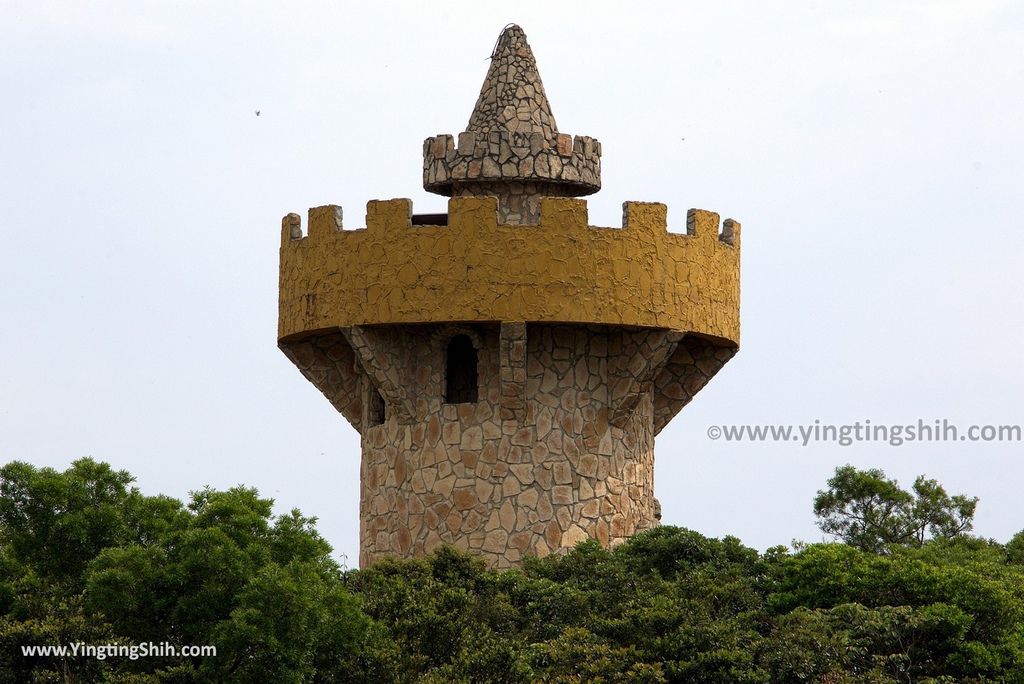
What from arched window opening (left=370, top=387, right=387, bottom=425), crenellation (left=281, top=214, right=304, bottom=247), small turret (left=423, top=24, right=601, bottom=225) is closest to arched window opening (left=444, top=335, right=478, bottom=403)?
arched window opening (left=370, top=387, right=387, bottom=425)

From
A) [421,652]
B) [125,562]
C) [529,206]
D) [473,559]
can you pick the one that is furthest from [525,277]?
[125,562]

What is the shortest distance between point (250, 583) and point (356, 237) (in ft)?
25.7

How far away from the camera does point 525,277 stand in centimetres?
2803

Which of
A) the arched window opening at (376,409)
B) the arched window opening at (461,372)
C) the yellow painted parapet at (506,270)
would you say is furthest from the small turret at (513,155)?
the arched window opening at (376,409)

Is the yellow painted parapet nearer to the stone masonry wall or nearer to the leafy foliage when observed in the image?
the stone masonry wall

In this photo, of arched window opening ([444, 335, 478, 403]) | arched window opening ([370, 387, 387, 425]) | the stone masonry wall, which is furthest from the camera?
arched window opening ([370, 387, 387, 425])

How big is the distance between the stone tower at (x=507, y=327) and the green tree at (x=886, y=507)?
243 inches

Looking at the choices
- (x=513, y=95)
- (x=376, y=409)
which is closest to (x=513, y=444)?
(x=376, y=409)

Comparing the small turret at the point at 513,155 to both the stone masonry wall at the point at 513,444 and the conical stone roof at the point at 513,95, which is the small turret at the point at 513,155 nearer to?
the conical stone roof at the point at 513,95

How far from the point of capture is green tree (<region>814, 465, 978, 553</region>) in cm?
3525

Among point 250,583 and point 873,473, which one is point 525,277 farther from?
point 873,473

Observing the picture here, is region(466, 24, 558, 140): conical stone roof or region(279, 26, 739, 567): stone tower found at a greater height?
region(466, 24, 558, 140): conical stone roof

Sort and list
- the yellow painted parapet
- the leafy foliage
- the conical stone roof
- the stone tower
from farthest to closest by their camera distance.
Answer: the conical stone roof
the stone tower
the yellow painted parapet
the leafy foliage

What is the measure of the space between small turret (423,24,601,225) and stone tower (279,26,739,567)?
26mm
